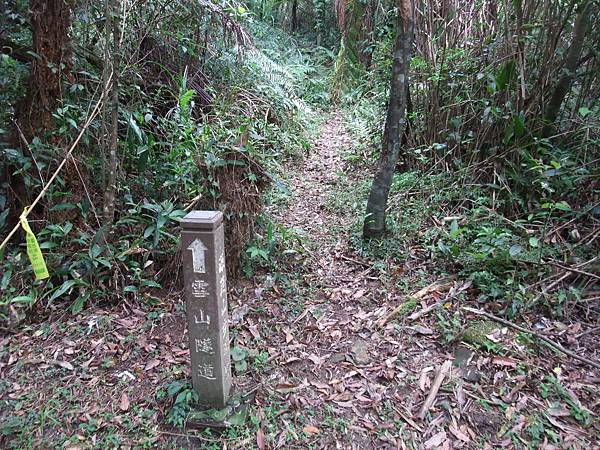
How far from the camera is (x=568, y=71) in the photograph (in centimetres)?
379

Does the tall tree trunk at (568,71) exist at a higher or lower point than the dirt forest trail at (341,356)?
higher

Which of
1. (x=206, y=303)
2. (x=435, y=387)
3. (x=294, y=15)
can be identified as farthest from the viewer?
(x=294, y=15)

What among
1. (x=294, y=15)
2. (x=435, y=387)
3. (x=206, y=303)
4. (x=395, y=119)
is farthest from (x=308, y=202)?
(x=294, y=15)

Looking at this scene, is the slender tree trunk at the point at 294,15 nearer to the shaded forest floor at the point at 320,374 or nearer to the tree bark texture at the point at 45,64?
the tree bark texture at the point at 45,64

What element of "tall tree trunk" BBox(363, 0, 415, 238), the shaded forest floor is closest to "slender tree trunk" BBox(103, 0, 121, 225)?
the shaded forest floor

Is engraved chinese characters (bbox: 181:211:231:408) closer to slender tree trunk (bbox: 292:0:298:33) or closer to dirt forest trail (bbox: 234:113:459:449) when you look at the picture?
dirt forest trail (bbox: 234:113:459:449)

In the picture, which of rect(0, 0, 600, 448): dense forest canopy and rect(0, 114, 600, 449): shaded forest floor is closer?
rect(0, 114, 600, 449): shaded forest floor

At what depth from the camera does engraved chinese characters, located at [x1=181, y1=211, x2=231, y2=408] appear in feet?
7.24

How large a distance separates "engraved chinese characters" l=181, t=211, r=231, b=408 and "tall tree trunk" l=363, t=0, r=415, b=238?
2.08 metres

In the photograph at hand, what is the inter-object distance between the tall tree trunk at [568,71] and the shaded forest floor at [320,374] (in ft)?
6.18

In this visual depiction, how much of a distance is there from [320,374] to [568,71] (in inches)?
141

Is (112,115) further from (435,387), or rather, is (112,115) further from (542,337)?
(542,337)

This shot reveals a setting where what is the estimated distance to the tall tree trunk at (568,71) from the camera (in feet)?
12.1

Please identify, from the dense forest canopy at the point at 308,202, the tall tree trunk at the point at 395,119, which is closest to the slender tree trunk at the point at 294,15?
the dense forest canopy at the point at 308,202
